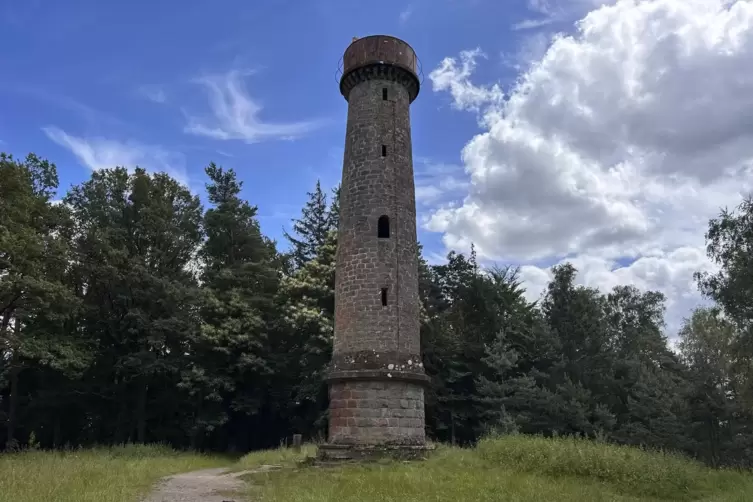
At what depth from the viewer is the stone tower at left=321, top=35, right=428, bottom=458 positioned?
1522 cm

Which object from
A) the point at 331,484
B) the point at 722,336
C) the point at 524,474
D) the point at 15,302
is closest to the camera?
the point at 331,484

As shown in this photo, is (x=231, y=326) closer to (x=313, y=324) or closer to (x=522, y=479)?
(x=313, y=324)

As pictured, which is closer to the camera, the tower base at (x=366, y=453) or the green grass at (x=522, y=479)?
the green grass at (x=522, y=479)

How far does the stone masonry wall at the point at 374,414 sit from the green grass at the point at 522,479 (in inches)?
36.9

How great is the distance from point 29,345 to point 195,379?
7.11 metres

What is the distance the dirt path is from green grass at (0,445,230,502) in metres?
0.42

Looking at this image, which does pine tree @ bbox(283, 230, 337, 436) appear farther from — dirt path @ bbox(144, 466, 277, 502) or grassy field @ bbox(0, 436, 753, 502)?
grassy field @ bbox(0, 436, 753, 502)

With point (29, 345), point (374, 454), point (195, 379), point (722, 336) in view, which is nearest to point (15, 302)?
point (29, 345)

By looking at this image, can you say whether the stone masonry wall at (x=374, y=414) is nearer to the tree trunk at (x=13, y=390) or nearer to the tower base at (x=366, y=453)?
the tower base at (x=366, y=453)

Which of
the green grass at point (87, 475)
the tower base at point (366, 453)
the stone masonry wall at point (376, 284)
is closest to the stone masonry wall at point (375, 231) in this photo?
the stone masonry wall at point (376, 284)

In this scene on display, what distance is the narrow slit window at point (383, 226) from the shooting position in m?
16.9

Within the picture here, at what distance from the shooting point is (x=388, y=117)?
17.7 metres

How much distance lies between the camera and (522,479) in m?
11.9

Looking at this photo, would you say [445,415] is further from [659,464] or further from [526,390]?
[659,464]
